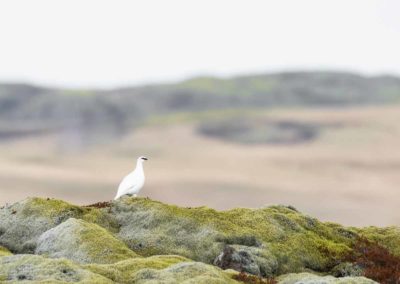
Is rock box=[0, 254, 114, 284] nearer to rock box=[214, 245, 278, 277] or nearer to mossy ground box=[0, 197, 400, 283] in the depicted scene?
mossy ground box=[0, 197, 400, 283]

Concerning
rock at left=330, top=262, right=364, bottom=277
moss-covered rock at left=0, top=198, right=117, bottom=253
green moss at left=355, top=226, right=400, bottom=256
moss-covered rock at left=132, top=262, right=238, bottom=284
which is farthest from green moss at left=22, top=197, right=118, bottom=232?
green moss at left=355, top=226, right=400, bottom=256

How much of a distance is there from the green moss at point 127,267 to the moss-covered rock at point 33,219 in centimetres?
693

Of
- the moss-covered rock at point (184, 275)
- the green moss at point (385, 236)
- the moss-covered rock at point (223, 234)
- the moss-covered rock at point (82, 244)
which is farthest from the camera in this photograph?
the green moss at point (385, 236)

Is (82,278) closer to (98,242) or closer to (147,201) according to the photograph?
(98,242)

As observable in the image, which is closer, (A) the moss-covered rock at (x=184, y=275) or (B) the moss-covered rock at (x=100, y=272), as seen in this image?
(B) the moss-covered rock at (x=100, y=272)

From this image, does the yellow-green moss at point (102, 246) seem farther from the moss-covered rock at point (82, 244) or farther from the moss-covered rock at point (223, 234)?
the moss-covered rock at point (223, 234)

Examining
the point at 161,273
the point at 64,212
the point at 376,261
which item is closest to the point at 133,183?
the point at 64,212

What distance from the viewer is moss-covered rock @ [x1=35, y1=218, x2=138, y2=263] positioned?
31.8m

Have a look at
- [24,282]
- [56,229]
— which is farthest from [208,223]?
[24,282]

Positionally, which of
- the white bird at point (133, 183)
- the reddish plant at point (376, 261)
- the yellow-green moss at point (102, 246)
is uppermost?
the white bird at point (133, 183)

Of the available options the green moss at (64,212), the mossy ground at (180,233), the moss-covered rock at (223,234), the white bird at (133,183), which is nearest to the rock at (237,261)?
the mossy ground at (180,233)

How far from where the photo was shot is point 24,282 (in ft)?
82.2

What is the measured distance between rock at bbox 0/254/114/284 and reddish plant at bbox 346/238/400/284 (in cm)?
1076

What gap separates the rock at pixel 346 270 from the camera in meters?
33.5
